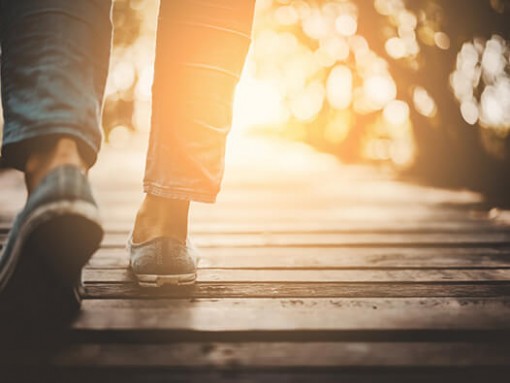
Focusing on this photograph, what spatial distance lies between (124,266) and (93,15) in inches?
22.1

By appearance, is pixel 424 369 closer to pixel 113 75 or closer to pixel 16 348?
pixel 16 348

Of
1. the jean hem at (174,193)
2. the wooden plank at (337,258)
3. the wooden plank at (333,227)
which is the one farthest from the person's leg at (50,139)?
the wooden plank at (333,227)

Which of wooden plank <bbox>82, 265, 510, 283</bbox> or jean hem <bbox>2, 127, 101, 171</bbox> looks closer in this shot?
jean hem <bbox>2, 127, 101, 171</bbox>

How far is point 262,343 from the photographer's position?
0.67 metres

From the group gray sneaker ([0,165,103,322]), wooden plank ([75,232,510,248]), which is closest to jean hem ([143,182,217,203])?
gray sneaker ([0,165,103,322])

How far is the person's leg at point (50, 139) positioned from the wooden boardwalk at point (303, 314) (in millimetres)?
94

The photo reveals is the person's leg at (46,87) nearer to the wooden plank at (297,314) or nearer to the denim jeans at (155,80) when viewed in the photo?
the denim jeans at (155,80)

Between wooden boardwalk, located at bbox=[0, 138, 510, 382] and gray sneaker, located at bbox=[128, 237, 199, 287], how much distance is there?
0.10 feet

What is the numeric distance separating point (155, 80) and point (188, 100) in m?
0.09

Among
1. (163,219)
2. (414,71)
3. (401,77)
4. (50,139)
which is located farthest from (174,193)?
(401,77)

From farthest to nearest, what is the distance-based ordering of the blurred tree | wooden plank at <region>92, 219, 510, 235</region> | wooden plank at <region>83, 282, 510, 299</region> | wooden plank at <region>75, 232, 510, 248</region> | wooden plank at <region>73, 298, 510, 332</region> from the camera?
Answer: the blurred tree
wooden plank at <region>92, 219, 510, 235</region>
wooden plank at <region>75, 232, 510, 248</region>
wooden plank at <region>83, 282, 510, 299</region>
wooden plank at <region>73, 298, 510, 332</region>

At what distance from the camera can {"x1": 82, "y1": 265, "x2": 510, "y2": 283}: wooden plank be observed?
99 cm

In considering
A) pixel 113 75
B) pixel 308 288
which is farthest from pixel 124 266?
pixel 113 75

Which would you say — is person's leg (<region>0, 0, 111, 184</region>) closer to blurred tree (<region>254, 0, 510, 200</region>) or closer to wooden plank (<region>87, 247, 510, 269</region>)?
wooden plank (<region>87, 247, 510, 269</region>)
